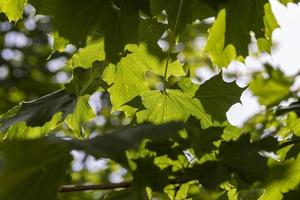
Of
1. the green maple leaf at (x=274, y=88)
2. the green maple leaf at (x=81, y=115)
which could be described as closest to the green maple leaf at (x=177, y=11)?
the green maple leaf at (x=81, y=115)

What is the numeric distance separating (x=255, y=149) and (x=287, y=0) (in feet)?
1.99

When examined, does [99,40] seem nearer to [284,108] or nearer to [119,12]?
[119,12]

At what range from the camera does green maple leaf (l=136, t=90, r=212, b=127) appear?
4.42ft

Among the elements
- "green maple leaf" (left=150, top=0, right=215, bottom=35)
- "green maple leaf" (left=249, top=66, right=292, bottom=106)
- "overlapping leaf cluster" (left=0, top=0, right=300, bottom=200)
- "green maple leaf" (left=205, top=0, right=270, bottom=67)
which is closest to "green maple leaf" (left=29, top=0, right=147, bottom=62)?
"overlapping leaf cluster" (left=0, top=0, right=300, bottom=200)

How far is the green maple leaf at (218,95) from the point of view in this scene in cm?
135

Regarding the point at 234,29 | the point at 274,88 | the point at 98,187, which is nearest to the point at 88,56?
the point at 234,29

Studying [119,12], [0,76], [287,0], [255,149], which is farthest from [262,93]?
[0,76]

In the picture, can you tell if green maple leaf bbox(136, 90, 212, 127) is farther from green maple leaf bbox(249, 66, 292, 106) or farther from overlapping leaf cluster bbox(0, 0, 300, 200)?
green maple leaf bbox(249, 66, 292, 106)

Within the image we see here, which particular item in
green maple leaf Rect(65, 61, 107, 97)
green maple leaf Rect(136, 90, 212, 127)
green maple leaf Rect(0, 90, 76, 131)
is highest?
green maple leaf Rect(65, 61, 107, 97)

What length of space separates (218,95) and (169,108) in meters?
0.12

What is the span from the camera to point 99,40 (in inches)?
55.8

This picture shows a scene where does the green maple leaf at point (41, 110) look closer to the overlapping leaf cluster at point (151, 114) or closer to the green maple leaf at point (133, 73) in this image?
the overlapping leaf cluster at point (151, 114)

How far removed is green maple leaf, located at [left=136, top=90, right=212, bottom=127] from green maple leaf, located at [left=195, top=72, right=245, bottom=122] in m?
0.02

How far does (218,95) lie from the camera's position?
1389 millimetres
